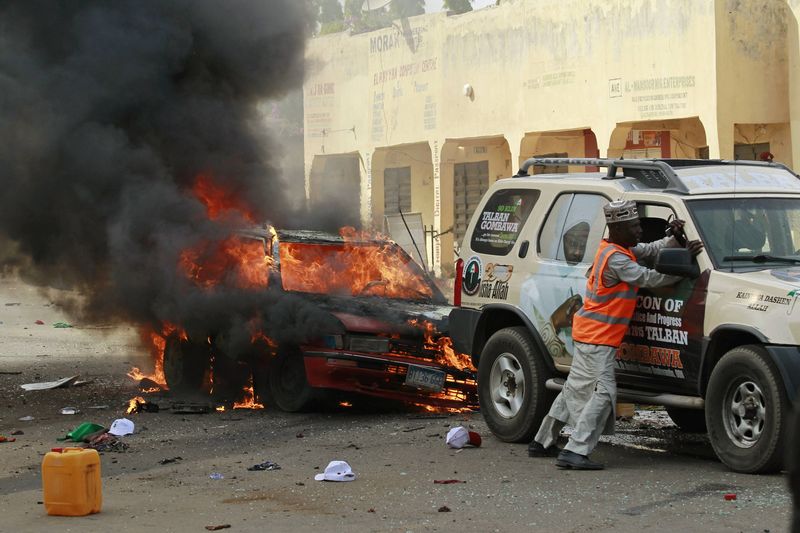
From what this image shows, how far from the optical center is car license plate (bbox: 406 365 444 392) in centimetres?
1067

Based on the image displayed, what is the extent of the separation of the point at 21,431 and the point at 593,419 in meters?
5.15

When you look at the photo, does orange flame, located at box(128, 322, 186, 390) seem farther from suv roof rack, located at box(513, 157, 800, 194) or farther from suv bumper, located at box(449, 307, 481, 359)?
suv roof rack, located at box(513, 157, 800, 194)

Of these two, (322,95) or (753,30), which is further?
(322,95)

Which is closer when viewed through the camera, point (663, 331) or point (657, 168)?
point (663, 331)

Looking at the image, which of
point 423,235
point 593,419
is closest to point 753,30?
point 423,235

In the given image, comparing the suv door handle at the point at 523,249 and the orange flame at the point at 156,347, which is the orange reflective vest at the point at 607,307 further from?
the orange flame at the point at 156,347

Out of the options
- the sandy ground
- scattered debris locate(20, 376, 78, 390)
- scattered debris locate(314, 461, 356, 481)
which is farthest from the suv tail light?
scattered debris locate(20, 376, 78, 390)

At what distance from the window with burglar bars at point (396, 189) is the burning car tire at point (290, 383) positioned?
23.1 meters

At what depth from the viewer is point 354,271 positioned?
12312mm

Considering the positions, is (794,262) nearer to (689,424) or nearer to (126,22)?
(689,424)

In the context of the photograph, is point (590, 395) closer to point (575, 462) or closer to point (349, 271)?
point (575, 462)

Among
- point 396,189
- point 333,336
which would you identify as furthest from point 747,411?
point 396,189

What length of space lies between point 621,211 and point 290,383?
416 cm

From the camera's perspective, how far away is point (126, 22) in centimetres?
1517
